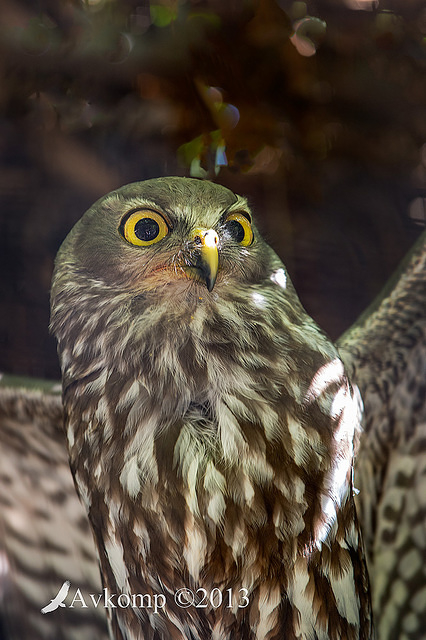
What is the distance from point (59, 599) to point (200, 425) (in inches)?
12.8

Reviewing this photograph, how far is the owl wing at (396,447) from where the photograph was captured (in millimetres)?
715

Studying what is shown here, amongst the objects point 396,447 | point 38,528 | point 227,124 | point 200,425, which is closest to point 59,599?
point 38,528

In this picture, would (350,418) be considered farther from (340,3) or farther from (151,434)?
(340,3)

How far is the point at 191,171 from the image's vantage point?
64cm

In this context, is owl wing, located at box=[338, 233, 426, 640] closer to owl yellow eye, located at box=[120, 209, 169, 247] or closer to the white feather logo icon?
owl yellow eye, located at box=[120, 209, 169, 247]

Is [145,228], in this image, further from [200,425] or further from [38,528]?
[38,528]

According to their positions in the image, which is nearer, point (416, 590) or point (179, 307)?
point (179, 307)

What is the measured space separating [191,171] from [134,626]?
1.68ft

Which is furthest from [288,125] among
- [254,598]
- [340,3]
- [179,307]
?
[254,598]

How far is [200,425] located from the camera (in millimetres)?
584

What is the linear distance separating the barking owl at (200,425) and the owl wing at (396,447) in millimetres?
97

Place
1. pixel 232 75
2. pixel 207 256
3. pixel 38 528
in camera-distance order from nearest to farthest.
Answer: pixel 207 256, pixel 232 75, pixel 38 528

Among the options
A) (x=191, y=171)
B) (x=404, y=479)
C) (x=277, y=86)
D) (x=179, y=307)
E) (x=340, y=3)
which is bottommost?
(x=404, y=479)

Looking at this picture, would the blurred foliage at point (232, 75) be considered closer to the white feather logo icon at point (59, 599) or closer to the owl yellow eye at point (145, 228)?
the owl yellow eye at point (145, 228)
